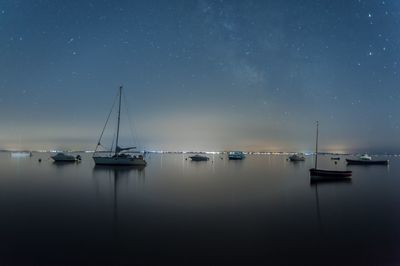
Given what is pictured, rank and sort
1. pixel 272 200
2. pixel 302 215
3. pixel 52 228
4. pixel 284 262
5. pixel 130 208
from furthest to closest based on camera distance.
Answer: pixel 272 200, pixel 130 208, pixel 302 215, pixel 52 228, pixel 284 262

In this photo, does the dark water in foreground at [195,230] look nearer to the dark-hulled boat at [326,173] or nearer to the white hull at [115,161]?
the dark-hulled boat at [326,173]

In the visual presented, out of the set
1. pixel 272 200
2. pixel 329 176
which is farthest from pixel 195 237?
pixel 329 176

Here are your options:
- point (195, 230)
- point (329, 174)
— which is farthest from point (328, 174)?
point (195, 230)

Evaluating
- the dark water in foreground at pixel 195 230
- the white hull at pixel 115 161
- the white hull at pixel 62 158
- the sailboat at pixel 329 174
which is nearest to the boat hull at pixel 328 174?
the sailboat at pixel 329 174

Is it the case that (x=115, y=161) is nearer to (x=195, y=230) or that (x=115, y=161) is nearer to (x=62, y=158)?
(x=62, y=158)

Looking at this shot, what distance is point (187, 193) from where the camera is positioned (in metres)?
32.0

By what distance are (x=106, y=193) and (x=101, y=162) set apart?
1660 inches

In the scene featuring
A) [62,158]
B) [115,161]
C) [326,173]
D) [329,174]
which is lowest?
[62,158]

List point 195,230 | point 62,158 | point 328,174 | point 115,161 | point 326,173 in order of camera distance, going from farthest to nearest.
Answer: point 62,158
point 115,161
point 328,174
point 326,173
point 195,230

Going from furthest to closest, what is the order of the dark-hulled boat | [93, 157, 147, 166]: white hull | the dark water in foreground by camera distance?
[93, 157, 147, 166]: white hull < the dark-hulled boat < the dark water in foreground

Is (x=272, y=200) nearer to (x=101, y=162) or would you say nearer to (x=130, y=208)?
(x=130, y=208)

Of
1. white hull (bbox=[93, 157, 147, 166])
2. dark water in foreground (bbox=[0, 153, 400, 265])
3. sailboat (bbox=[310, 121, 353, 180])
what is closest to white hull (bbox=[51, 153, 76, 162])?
white hull (bbox=[93, 157, 147, 166])

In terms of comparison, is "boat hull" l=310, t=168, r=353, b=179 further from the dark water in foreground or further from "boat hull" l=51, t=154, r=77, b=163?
"boat hull" l=51, t=154, r=77, b=163

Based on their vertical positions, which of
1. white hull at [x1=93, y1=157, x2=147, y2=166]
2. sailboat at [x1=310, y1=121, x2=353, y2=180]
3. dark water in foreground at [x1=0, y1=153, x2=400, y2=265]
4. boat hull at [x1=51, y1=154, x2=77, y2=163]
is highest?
dark water in foreground at [x1=0, y1=153, x2=400, y2=265]
